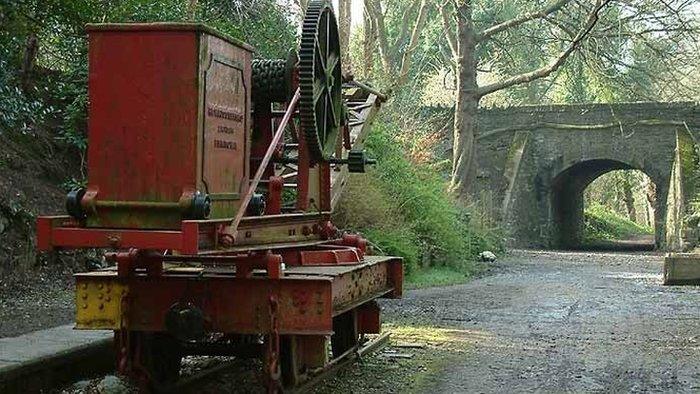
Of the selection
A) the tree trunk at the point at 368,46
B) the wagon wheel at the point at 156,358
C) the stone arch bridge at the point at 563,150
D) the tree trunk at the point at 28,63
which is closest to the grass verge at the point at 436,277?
the tree trunk at the point at 368,46

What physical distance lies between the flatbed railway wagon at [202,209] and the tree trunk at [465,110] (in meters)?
20.1

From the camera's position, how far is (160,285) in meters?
6.96

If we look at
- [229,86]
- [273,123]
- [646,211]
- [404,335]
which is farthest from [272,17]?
[646,211]

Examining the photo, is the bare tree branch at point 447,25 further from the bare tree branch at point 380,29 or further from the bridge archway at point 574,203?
the bridge archway at point 574,203

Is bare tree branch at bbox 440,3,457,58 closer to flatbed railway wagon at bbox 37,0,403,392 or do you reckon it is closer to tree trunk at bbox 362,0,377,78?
tree trunk at bbox 362,0,377,78

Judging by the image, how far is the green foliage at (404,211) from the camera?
17.5 m

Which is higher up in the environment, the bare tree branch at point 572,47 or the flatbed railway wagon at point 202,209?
the bare tree branch at point 572,47

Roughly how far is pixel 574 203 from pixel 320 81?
32.1 m

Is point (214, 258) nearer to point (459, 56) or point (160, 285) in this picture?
point (160, 285)

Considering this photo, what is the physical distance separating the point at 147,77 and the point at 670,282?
13993mm

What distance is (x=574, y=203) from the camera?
127 ft

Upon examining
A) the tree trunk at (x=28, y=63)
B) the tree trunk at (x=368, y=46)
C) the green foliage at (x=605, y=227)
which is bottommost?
the green foliage at (x=605, y=227)

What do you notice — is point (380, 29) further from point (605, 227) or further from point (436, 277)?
point (605, 227)

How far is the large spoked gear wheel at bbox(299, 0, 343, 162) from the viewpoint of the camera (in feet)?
23.9
